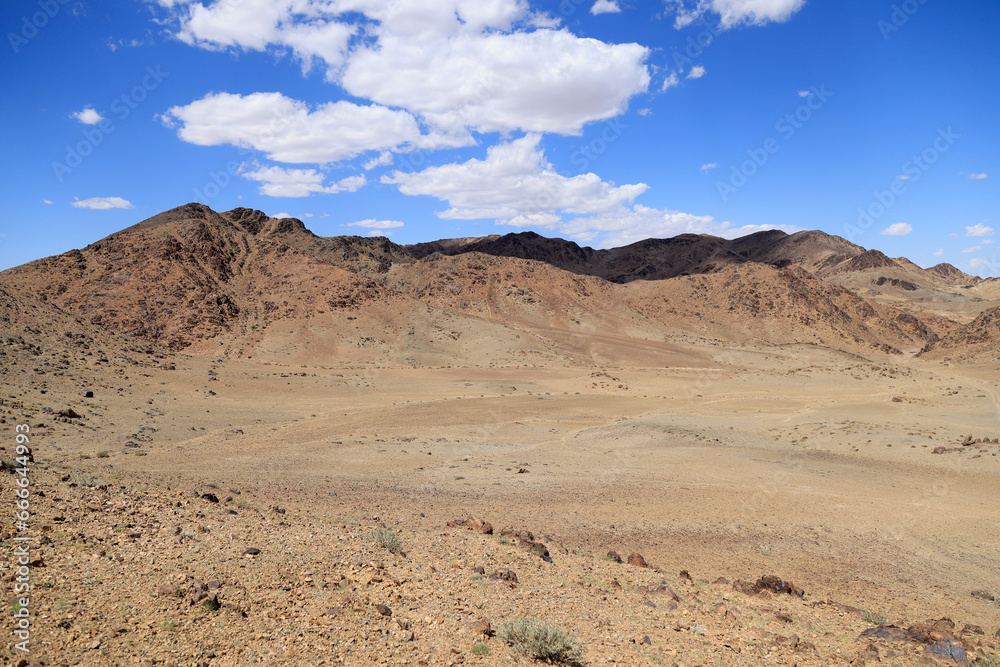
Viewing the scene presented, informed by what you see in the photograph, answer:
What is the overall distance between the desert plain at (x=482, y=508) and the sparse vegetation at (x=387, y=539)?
0.24 feet

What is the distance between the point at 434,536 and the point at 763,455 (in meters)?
15.1

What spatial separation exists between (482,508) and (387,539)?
5090 millimetres

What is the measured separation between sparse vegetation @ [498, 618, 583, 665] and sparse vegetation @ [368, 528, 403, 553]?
279 centimetres

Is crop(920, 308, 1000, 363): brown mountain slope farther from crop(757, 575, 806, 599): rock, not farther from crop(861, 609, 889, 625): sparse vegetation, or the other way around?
crop(861, 609, 889, 625): sparse vegetation

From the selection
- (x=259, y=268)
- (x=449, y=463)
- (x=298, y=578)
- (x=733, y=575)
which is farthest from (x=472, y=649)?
(x=259, y=268)

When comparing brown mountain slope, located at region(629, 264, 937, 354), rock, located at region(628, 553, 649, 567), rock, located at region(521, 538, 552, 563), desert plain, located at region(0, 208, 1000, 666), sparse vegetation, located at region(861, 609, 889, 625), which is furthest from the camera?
brown mountain slope, located at region(629, 264, 937, 354)

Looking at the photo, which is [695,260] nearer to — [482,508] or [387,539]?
[482,508]

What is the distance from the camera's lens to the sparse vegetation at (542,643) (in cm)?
570

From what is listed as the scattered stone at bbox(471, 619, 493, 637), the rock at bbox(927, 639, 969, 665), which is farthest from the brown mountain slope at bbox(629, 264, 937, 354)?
the scattered stone at bbox(471, 619, 493, 637)

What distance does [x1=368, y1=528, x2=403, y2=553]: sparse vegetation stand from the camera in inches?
330

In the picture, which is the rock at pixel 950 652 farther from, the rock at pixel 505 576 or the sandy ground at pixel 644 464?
the rock at pixel 505 576

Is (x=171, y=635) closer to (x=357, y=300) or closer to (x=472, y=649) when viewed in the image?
(x=472, y=649)

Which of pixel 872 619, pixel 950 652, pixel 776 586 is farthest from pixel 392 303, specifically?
pixel 950 652

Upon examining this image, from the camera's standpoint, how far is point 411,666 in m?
5.40
